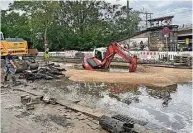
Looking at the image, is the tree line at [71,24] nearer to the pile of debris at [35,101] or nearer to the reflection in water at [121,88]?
the reflection in water at [121,88]

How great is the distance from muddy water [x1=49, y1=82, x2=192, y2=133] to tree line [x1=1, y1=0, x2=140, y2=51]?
33860 mm

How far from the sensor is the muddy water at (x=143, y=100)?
9.36 m

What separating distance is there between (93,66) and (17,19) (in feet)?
146

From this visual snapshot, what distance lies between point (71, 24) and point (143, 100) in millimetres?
46161

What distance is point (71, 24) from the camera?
57.0m

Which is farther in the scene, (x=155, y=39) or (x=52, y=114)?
(x=155, y=39)

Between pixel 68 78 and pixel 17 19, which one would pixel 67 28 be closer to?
pixel 17 19

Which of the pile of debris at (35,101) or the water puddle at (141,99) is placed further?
the pile of debris at (35,101)

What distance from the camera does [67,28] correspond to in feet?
182

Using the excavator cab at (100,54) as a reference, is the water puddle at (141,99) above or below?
below

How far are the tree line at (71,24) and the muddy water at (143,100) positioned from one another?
111ft

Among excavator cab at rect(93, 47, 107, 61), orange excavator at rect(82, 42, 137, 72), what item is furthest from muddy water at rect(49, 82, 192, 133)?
excavator cab at rect(93, 47, 107, 61)

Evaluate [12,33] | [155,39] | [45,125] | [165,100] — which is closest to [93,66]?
[165,100]

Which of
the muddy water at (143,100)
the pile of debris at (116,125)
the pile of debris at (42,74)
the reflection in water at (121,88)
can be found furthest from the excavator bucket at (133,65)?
the pile of debris at (116,125)
